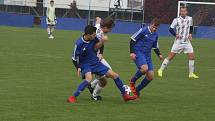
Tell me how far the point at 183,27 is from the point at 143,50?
579cm

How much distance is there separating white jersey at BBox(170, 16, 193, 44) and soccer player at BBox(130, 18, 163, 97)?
5.45 metres

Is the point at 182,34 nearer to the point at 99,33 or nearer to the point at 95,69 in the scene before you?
the point at 99,33

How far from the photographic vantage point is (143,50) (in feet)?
45.4

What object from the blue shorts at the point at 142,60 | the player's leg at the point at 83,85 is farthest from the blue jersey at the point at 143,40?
the player's leg at the point at 83,85

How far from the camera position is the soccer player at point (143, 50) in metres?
13.6

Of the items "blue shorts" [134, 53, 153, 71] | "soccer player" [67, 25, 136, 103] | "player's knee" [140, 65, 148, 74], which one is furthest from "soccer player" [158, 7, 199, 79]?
"soccer player" [67, 25, 136, 103]

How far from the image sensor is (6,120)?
32.5ft

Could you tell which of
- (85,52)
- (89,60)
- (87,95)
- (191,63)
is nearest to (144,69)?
(87,95)

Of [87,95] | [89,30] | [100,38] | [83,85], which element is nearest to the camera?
[89,30]

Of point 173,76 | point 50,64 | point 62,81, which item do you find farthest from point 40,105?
point 50,64

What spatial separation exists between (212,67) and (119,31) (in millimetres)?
30429

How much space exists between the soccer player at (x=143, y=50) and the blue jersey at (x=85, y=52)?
132 cm

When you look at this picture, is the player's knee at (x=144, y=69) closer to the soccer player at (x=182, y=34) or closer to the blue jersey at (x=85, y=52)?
the blue jersey at (x=85, y=52)

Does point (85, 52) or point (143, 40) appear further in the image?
point (143, 40)
